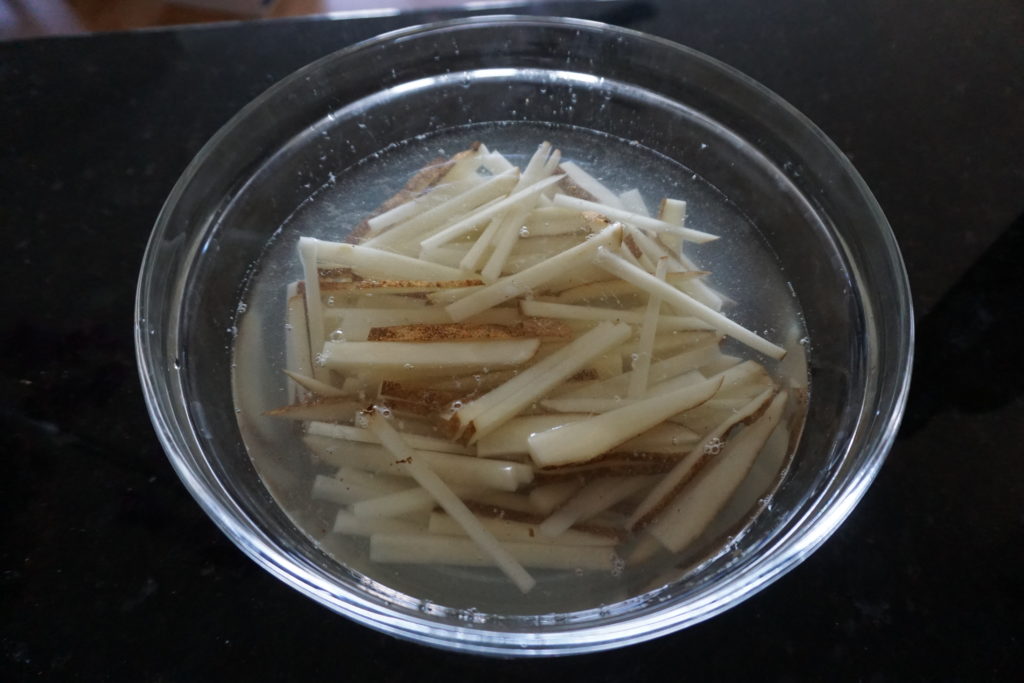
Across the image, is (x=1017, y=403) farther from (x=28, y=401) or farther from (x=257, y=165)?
(x=28, y=401)

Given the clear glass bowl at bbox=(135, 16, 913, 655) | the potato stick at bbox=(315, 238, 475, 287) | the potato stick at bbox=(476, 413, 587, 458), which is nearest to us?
the clear glass bowl at bbox=(135, 16, 913, 655)

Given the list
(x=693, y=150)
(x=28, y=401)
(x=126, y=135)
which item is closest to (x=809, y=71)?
(x=693, y=150)

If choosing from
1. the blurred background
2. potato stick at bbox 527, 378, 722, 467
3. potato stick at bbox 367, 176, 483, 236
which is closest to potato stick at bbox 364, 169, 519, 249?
potato stick at bbox 367, 176, 483, 236

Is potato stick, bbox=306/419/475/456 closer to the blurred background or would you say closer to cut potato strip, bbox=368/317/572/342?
cut potato strip, bbox=368/317/572/342

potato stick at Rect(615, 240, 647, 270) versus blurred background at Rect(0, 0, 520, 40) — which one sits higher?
blurred background at Rect(0, 0, 520, 40)

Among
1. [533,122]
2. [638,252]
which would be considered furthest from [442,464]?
[533,122]

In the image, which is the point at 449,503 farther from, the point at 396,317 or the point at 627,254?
the point at 627,254
